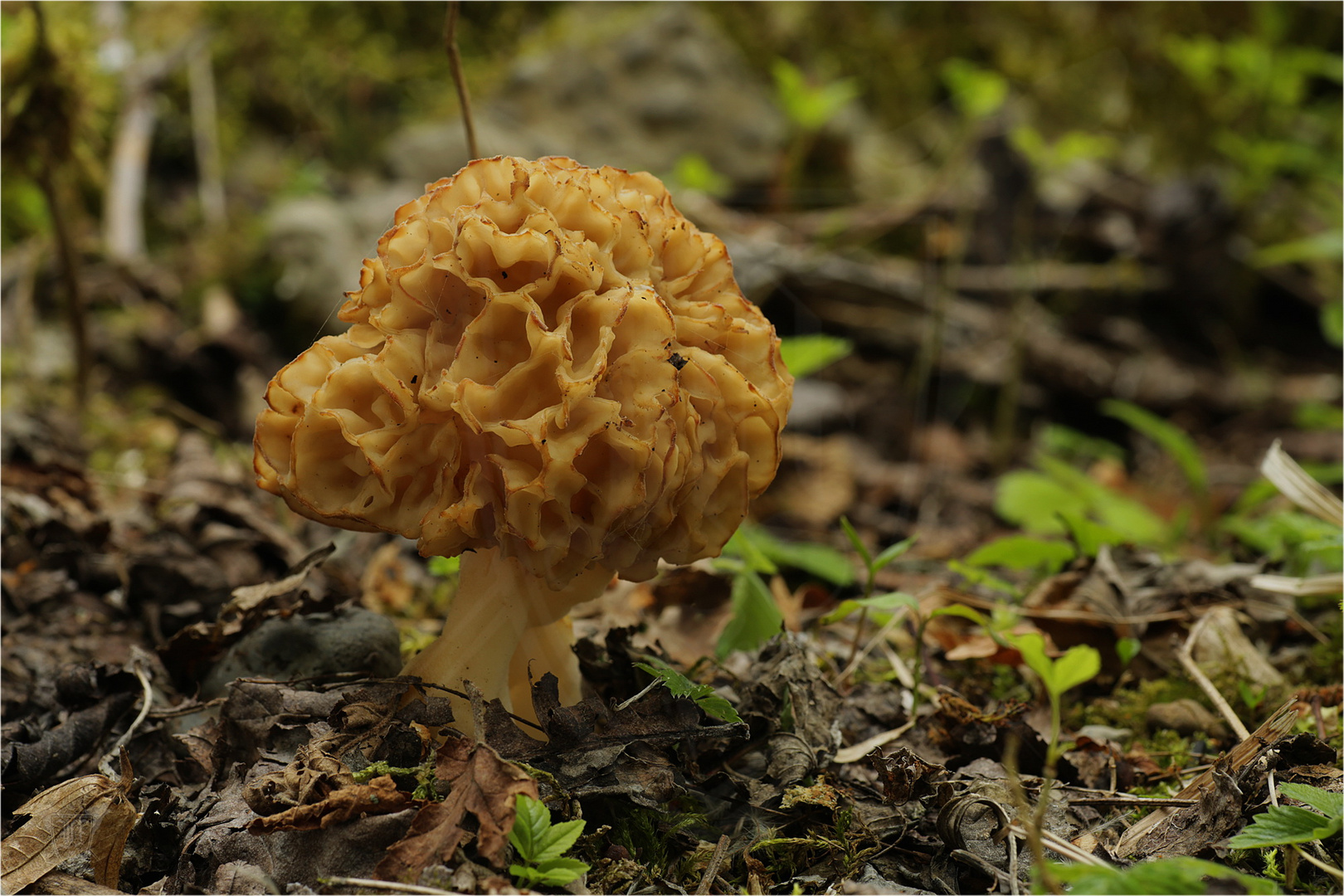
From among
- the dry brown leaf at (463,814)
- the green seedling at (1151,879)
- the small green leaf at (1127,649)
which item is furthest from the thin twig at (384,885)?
the small green leaf at (1127,649)

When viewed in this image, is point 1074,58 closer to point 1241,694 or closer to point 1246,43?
point 1246,43

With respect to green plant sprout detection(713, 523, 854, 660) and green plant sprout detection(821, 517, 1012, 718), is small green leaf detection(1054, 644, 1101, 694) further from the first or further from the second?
green plant sprout detection(713, 523, 854, 660)

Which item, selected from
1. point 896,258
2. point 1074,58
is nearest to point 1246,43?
point 1074,58

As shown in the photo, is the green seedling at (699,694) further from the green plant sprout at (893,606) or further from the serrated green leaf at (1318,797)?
the serrated green leaf at (1318,797)

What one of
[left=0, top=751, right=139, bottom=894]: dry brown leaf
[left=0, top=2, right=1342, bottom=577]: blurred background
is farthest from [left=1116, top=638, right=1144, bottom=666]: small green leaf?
[left=0, top=751, right=139, bottom=894]: dry brown leaf

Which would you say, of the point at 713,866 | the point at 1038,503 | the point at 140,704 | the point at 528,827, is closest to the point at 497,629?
the point at 528,827

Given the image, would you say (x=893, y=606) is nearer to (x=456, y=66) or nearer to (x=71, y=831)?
(x=71, y=831)
